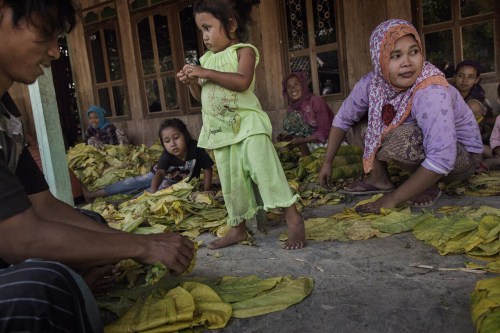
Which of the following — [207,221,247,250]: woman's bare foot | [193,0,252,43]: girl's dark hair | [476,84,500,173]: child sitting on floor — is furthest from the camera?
[476,84,500,173]: child sitting on floor

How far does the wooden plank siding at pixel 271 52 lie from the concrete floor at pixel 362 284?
8.51 ft

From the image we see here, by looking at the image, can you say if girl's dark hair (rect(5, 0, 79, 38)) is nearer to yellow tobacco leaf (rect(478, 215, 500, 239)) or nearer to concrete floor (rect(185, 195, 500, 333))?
concrete floor (rect(185, 195, 500, 333))

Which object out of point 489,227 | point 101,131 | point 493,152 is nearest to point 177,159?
point 489,227

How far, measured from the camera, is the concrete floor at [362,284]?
142 centimetres

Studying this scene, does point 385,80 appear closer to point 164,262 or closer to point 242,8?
point 242,8

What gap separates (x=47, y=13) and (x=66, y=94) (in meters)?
8.88

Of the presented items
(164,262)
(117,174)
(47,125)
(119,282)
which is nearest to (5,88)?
(164,262)

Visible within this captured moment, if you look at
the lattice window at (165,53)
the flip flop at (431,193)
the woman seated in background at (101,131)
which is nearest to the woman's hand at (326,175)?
the flip flop at (431,193)

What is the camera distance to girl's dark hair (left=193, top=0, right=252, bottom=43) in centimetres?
232

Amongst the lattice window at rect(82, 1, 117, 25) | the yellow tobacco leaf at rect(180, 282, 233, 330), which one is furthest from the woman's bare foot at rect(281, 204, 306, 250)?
the lattice window at rect(82, 1, 117, 25)

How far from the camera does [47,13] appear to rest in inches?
53.4

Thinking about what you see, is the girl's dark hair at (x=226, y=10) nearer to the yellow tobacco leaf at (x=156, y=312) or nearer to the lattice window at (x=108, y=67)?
the yellow tobacco leaf at (x=156, y=312)

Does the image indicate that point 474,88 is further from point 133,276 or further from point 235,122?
point 133,276

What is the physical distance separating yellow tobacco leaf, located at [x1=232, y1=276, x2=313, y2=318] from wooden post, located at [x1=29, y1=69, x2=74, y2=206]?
1.69 metres
